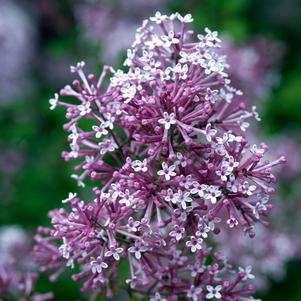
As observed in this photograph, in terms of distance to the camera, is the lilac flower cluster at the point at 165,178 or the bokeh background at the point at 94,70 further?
the bokeh background at the point at 94,70

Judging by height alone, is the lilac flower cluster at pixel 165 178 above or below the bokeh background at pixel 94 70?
below

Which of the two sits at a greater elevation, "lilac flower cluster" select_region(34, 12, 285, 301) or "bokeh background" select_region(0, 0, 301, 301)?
"bokeh background" select_region(0, 0, 301, 301)

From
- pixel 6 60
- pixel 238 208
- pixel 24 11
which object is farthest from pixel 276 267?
pixel 24 11

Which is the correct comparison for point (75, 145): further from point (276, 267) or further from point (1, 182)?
point (1, 182)

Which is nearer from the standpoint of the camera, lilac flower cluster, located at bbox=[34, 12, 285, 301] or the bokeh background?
lilac flower cluster, located at bbox=[34, 12, 285, 301]

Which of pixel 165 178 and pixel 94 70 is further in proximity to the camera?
pixel 94 70
